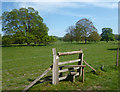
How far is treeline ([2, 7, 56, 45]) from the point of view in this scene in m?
34.5

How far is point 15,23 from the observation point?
117ft

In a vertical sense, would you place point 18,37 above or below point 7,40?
above

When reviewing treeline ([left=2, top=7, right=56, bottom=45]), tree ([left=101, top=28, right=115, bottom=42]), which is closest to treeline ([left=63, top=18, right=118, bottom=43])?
treeline ([left=2, top=7, right=56, bottom=45])

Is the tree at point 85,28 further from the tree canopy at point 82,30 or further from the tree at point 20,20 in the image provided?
the tree at point 20,20

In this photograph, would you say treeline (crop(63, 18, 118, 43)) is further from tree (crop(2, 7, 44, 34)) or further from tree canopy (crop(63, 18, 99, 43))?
tree (crop(2, 7, 44, 34))

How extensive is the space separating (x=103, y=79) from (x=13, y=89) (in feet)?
13.6

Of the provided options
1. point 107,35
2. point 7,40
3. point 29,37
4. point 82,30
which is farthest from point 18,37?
point 107,35

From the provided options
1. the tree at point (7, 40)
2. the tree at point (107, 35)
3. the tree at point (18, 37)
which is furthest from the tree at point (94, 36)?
the tree at point (7, 40)

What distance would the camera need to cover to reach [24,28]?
36094mm

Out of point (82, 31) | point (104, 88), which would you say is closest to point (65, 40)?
point (82, 31)

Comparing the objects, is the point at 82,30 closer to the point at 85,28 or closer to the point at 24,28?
the point at 85,28

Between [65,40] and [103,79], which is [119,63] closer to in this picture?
[103,79]

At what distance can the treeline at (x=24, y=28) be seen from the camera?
34.5 meters

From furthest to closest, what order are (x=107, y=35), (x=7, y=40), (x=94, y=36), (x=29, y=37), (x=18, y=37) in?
(x=107, y=35)
(x=94, y=36)
(x=29, y=37)
(x=7, y=40)
(x=18, y=37)
